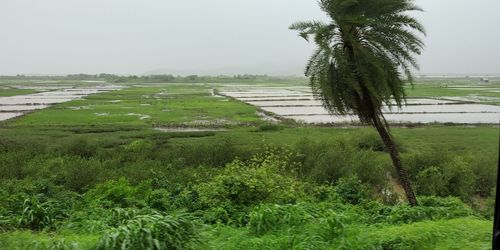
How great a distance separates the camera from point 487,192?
13.8 metres

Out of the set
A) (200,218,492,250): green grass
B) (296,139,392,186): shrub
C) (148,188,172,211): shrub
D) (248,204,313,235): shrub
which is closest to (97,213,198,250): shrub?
(200,218,492,250): green grass

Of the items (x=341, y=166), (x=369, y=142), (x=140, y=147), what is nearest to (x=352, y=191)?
(x=341, y=166)

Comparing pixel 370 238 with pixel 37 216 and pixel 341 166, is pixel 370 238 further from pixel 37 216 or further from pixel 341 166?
pixel 341 166

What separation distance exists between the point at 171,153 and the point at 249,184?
356 inches

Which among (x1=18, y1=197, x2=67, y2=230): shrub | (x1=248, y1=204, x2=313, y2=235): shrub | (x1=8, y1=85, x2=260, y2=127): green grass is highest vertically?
(x1=248, y1=204, x2=313, y2=235): shrub

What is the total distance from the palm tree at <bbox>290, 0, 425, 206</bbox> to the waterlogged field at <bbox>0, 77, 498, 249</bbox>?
2.42 meters

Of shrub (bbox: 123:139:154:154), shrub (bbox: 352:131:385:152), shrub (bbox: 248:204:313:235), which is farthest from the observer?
shrub (bbox: 352:131:385:152)

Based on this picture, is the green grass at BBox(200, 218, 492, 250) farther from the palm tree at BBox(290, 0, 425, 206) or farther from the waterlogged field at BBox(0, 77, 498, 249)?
the palm tree at BBox(290, 0, 425, 206)

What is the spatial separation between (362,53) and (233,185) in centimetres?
411

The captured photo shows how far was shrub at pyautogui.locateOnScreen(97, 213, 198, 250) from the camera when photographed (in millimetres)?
4298

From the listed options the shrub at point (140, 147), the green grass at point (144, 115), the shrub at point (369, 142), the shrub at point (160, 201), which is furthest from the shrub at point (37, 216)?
the green grass at point (144, 115)

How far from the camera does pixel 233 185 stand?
9.39 metres

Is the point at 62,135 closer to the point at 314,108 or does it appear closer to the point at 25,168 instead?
the point at 25,168

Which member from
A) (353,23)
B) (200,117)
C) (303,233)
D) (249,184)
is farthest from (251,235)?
(200,117)
